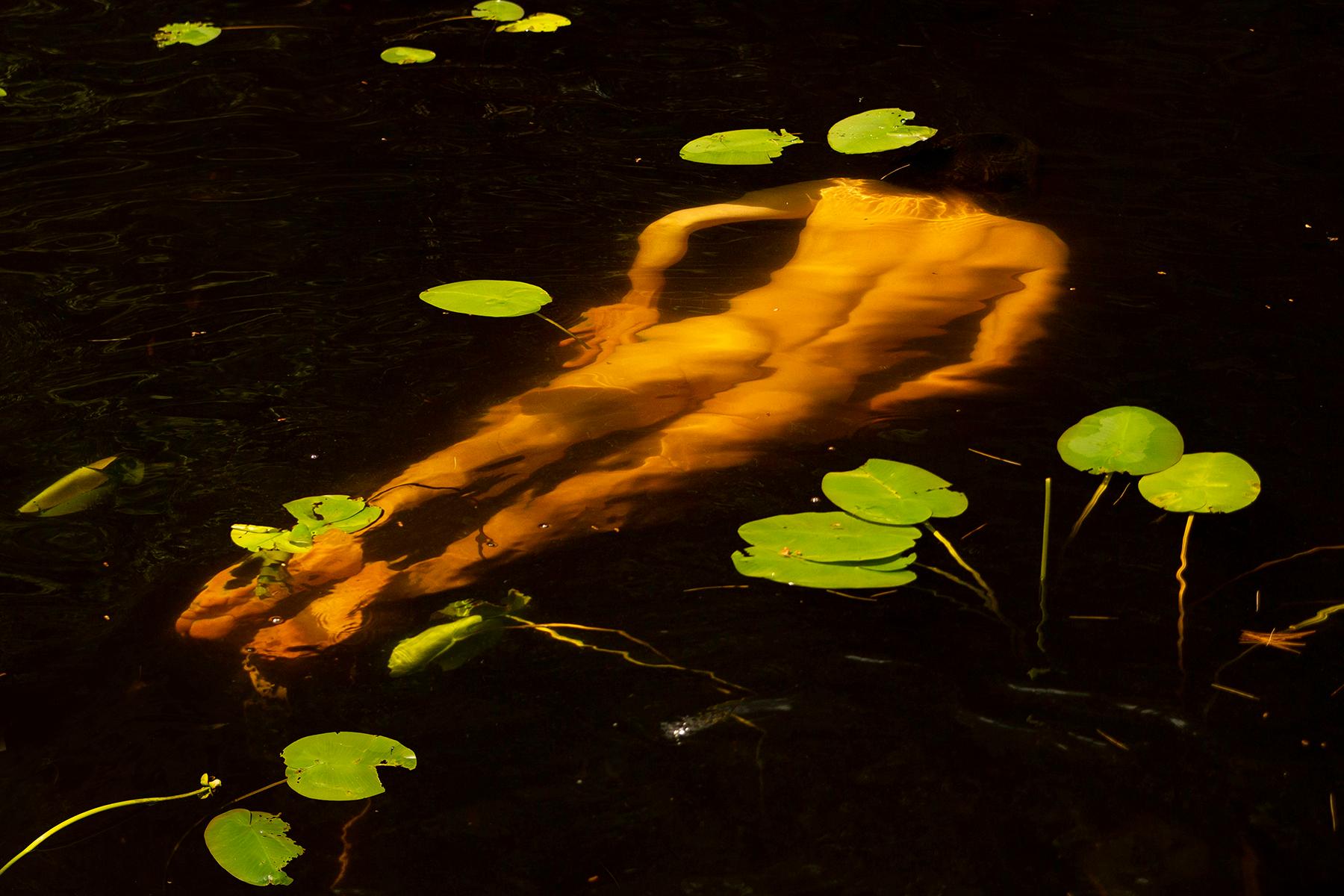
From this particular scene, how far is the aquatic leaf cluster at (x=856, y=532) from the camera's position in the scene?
5.33 ft

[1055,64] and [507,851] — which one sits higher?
[1055,64]

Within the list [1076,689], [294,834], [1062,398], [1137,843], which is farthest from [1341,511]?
[294,834]

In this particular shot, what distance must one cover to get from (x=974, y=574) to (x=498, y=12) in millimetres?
3204

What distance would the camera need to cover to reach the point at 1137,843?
131 centimetres

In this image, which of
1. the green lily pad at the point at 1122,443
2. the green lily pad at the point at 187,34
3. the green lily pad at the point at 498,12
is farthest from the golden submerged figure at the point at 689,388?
the green lily pad at the point at 187,34

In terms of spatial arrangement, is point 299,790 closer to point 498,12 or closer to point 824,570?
point 824,570

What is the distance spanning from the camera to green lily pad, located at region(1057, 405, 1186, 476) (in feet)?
5.90

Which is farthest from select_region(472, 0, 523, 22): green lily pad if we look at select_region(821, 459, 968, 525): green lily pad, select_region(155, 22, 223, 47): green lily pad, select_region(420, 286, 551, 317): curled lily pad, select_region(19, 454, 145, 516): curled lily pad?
Result: select_region(821, 459, 968, 525): green lily pad

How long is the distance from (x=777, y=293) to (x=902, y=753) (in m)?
1.27

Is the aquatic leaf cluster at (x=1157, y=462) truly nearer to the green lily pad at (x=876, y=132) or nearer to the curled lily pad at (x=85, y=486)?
the green lily pad at (x=876, y=132)

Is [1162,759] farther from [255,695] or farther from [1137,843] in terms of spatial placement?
[255,695]

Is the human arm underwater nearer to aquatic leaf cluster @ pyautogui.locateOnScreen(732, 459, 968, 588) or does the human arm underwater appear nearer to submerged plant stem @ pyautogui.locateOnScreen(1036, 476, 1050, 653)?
aquatic leaf cluster @ pyautogui.locateOnScreen(732, 459, 968, 588)

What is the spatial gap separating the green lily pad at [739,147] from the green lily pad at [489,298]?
81 cm

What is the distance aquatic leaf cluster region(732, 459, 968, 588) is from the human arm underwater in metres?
0.70
